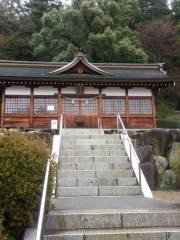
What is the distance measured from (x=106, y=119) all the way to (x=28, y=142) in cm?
1415

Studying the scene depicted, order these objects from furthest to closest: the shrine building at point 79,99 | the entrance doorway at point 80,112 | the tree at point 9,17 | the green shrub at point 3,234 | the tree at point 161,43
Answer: the tree at point 9,17 → the tree at point 161,43 → the entrance doorway at point 80,112 → the shrine building at point 79,99 → the green shrub at point 3,234

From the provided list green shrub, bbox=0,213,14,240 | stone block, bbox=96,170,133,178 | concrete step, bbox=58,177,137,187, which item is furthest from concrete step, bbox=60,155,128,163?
green shrub, bbox=0,213,14,240

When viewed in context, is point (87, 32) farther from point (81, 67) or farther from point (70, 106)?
point (70, 106)

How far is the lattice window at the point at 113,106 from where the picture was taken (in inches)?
769

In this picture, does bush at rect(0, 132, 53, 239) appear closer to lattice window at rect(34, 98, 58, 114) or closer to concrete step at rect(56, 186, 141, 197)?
concrete step at rect(56, 186, 141, 197)

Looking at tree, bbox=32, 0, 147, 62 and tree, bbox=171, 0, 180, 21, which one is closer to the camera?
tree, bbox=32, 0, 147, 62

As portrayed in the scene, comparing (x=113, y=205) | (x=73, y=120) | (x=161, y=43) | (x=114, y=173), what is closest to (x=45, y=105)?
(x=73, y=120)

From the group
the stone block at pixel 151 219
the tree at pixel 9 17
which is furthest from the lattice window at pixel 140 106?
the tree at pixel 9 17

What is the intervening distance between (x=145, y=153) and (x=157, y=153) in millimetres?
876

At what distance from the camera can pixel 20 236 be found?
193 inches

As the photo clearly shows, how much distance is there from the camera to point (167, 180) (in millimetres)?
13445

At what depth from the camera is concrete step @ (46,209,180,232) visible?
5258 millimetres

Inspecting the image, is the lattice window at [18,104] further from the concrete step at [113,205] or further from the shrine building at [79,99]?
the concrete step at [113,205]

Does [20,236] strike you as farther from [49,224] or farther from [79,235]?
[79,235]
